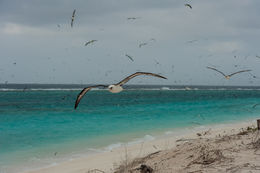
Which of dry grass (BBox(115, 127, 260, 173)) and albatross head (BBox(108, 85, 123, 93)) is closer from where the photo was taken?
albatross head (BBox(108, 85, 123, 93))

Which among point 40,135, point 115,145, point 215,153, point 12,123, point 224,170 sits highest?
point 12,123

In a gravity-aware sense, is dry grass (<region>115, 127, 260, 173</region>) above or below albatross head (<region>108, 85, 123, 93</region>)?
below

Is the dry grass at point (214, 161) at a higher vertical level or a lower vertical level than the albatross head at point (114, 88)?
lower

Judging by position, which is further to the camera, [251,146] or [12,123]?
[12,123]

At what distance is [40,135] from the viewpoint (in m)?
17.1

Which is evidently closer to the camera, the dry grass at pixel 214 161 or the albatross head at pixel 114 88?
the albatross head at pixel 114 88

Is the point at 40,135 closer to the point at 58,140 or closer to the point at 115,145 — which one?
the point at 58,140

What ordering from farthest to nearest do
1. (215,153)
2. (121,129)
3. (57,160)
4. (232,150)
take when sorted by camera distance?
(121,129) < (57,160) < (232,150) < (215,153)

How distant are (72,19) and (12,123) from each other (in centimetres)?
1956

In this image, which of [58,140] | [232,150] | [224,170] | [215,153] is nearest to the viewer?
[224,170]

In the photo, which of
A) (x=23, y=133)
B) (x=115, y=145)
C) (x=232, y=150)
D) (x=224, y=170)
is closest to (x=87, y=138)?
(x=115, y=145)

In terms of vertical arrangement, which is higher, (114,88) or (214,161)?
(114,88)

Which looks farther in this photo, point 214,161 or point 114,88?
point 214,161

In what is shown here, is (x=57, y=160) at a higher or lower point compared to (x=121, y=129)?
lower
